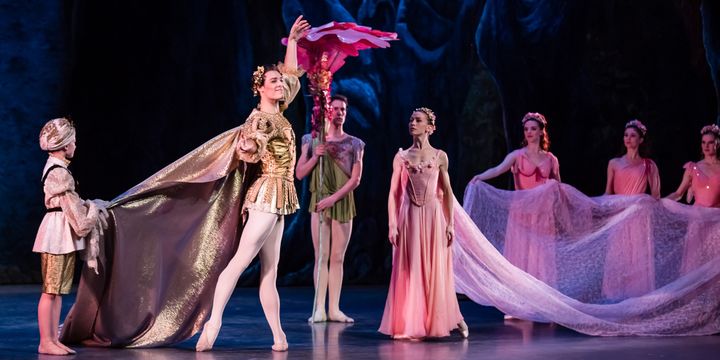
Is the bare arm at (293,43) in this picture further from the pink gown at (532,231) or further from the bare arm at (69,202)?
the pink gown at (532,231)

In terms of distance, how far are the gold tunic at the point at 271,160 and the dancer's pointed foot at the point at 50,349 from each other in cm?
118

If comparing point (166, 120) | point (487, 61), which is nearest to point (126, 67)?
point (166, 120)

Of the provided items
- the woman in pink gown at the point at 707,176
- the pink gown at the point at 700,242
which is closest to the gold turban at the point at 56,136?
the pink gown at the point at 700,242

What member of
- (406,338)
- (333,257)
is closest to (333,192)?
(333,257)

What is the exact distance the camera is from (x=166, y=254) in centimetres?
538

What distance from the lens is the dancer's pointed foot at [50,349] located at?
4879 millimetres

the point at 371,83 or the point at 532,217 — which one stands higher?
the point at 371,83

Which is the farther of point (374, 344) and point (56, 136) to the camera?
point (374, 344)

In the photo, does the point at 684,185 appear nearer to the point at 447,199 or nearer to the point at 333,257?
the point at 447,199

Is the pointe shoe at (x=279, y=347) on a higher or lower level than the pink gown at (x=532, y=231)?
lower

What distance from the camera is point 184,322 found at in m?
5.30

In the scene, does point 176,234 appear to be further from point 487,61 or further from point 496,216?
point 487,61

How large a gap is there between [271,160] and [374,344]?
1.20 metres

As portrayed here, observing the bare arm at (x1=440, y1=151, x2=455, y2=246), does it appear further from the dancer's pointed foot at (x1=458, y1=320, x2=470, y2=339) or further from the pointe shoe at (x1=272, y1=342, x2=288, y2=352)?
the pointe shoe at (x1=272, y1=342, x2=288, y2=352)
